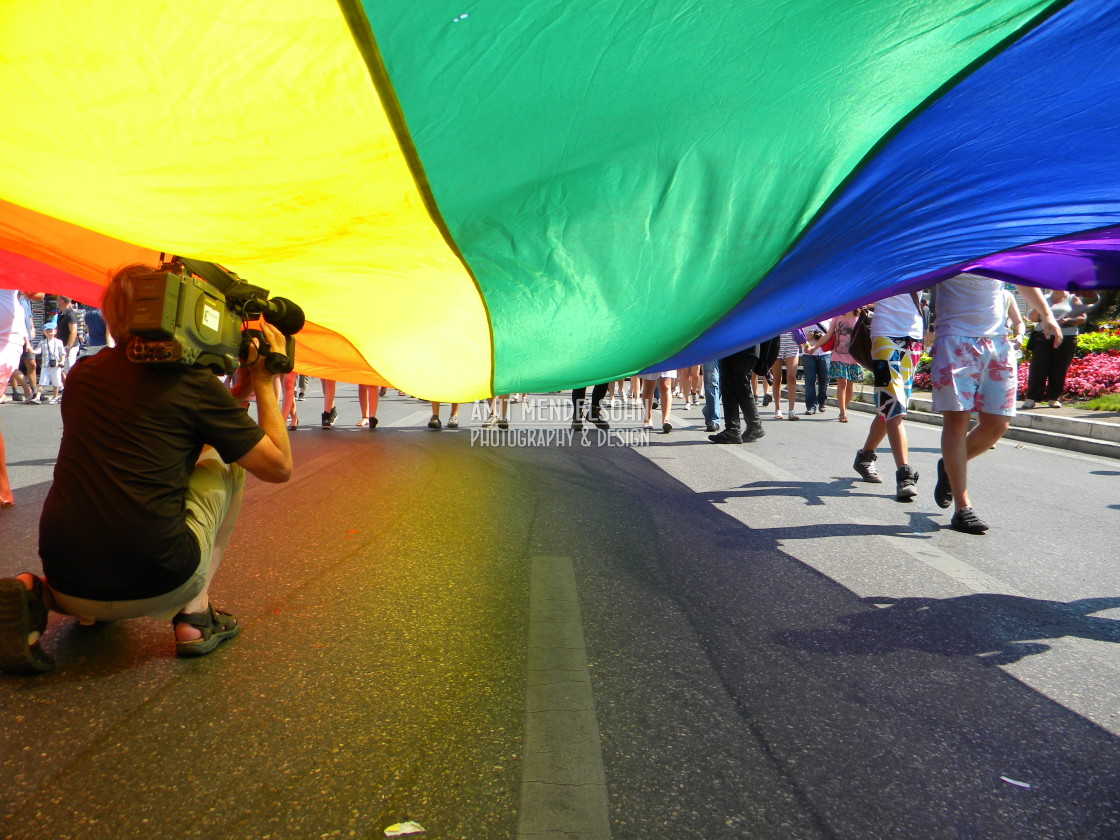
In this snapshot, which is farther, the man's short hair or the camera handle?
the camera handle

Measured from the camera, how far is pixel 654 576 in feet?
12.4

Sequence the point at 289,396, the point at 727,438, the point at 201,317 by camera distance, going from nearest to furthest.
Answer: the point at 201,317, the point at 727,438, the point at 289,396

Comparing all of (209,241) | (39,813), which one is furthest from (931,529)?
(39,813)

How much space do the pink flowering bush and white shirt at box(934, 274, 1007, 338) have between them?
33.7ft

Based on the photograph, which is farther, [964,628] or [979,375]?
[979,375]

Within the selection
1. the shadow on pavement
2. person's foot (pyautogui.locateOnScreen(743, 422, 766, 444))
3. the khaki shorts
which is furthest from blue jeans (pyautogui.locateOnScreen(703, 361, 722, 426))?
the khaki shorts

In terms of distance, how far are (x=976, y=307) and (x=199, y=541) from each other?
413 cm

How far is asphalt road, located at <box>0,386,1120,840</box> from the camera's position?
1.88 meters

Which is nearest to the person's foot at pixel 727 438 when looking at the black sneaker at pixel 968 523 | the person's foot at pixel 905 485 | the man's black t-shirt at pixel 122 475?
the person's foot at pixel 905 485

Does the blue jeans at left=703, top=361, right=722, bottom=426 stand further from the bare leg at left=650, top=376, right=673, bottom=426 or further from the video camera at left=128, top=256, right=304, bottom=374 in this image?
the video camera at left=128, top=256, right=304, bottom=374

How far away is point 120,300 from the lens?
2332 millimetres

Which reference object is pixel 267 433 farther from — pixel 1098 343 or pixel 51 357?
pixel 1098 343

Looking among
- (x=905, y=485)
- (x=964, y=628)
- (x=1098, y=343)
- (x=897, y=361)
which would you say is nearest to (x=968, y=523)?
(x=905, y=485)

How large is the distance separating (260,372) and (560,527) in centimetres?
254
